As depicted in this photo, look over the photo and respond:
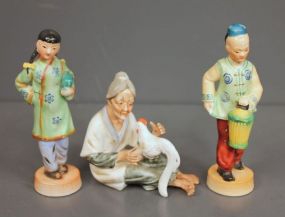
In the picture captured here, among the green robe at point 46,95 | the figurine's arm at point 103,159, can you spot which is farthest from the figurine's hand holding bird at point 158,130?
the green robe at point 46,95

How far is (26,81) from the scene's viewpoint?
327 centimetres

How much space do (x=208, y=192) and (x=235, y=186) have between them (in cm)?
15

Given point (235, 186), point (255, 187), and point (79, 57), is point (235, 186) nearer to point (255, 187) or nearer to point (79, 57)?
point (255, 187)

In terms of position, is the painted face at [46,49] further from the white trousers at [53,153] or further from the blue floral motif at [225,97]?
the blue floral motif at [225,97]

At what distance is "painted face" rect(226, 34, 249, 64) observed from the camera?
3.23 meters

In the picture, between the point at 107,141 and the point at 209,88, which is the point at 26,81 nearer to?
the point at 107,141

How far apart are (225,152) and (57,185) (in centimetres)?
92

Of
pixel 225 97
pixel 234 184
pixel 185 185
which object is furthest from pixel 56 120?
pixel 234 184

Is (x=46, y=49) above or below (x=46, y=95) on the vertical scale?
above

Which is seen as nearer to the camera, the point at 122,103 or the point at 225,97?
the point at 122,103

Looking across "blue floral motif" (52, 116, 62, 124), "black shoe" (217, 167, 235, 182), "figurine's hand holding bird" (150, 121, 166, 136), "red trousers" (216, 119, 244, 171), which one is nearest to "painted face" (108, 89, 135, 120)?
"figurine's hand holding bird" (150, 121, 166, 136)

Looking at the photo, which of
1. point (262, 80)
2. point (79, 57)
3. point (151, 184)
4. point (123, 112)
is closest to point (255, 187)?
point (151, 184)

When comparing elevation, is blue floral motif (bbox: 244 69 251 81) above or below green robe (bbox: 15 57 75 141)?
above

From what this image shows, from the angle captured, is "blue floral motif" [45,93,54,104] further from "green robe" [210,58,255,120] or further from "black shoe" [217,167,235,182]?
"black shoe" [217,167,235,182]
